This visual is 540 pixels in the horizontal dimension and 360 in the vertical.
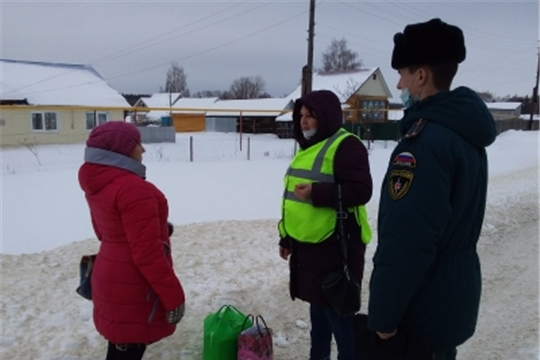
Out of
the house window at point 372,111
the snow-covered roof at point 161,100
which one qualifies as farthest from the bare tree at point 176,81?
the house window at point 372,111

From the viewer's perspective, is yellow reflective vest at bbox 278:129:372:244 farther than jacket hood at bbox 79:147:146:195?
Yes

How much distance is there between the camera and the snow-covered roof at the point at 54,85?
26984 millimetres

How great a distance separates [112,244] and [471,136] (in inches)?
72.4

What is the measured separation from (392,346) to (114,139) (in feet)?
5.56

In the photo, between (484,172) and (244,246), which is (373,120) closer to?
(244,246)

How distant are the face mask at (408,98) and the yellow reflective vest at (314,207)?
87 centimetres

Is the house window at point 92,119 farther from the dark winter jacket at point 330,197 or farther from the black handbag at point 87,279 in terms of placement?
the dark winter jacket at point 330,197

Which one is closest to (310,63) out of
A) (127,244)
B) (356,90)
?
(127,244)

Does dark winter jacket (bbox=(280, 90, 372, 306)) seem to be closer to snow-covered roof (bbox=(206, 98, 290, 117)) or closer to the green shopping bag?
the green shopping bag

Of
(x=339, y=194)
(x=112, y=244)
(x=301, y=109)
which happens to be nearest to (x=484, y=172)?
(x=339, y=194)

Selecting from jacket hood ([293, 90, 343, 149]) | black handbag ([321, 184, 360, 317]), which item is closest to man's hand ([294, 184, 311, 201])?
black handbag ([321, 184, 360, 317])

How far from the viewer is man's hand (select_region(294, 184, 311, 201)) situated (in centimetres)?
286

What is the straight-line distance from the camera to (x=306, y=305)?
14.7 feet

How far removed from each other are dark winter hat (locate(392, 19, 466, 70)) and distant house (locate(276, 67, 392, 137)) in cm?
3160
